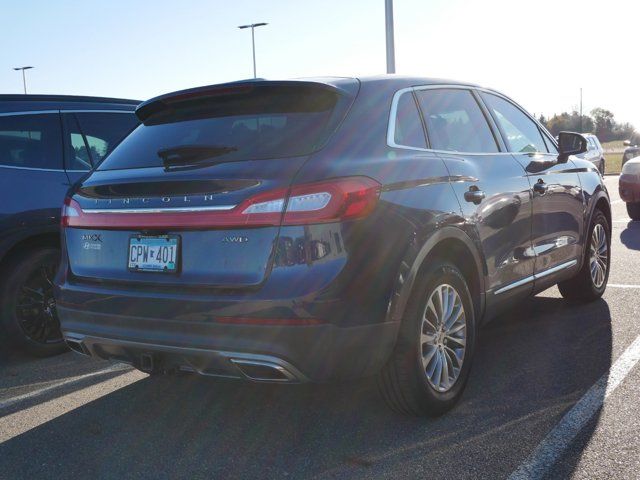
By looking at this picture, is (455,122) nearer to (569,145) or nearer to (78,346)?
(569,145)

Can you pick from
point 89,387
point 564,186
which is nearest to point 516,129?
point 564,186

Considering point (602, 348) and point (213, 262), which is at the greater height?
point (213, 262)

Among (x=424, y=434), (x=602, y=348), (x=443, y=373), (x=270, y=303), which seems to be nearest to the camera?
(x=270, y=303)

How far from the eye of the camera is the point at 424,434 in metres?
3.36

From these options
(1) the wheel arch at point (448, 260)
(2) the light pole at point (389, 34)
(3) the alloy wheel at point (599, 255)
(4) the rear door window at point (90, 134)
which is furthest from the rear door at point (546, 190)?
(2) the light pole at point (389, 34)

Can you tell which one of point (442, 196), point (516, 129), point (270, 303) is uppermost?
point (516, 129)

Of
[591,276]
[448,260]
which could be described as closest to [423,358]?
[448,260]

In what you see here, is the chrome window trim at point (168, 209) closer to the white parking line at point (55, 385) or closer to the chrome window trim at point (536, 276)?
the white parking line at point (55, 385)

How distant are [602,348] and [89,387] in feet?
10.5

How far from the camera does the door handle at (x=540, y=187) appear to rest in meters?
4.57

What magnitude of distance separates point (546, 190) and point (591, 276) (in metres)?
1.34

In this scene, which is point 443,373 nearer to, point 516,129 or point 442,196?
point 442,196

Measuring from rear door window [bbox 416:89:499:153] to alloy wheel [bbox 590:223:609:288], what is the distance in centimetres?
187

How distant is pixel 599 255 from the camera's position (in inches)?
233
